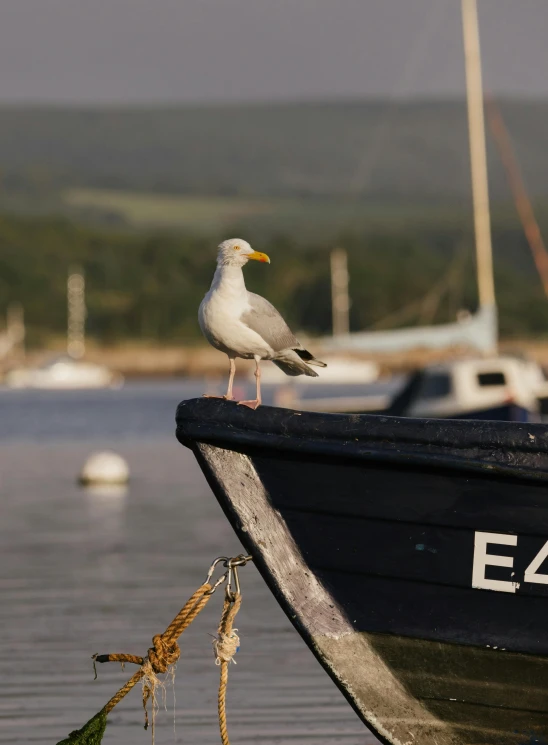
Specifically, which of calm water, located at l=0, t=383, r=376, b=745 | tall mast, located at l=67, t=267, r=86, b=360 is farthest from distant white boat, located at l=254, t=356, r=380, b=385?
calm water, located at l=0, t=383, r=376, b=745

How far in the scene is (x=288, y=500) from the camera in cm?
726

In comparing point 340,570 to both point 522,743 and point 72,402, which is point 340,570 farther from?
point 72,402

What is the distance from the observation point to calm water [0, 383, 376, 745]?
29.4ft

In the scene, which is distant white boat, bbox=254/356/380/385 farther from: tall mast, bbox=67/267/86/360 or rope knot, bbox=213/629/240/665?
rope knot, bbox=213/629/240/665

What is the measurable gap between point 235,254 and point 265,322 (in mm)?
330

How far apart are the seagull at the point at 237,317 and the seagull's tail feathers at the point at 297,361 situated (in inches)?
8.7

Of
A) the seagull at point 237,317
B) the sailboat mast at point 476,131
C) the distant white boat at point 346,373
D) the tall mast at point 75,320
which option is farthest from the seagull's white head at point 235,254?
the tall mast at point 75,320

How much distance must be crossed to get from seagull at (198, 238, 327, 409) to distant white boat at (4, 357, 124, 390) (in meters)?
96.0

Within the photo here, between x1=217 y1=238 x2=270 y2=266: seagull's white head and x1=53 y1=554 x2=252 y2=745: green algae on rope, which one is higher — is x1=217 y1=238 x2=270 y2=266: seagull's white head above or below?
above

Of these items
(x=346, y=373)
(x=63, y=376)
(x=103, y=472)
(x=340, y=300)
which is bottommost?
(x=103, y=472)

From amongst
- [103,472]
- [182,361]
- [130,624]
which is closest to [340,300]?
[182,361]

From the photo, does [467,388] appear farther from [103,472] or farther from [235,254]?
[235,254]

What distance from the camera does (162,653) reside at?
7551mm

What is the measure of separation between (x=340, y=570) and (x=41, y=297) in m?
147
